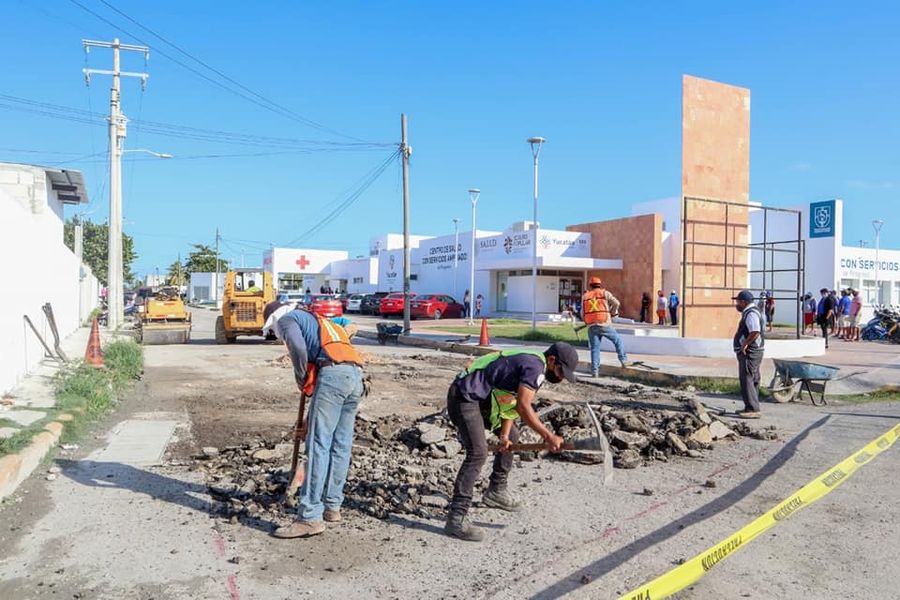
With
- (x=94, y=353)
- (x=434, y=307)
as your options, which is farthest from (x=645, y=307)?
(x=94, y=353)

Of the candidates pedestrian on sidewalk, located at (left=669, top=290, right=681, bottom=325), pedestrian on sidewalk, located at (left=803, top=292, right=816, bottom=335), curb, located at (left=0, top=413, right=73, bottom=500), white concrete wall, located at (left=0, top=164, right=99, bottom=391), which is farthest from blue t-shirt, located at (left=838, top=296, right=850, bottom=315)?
curb, located at (left=0, top=413, right=73, bottom=500)

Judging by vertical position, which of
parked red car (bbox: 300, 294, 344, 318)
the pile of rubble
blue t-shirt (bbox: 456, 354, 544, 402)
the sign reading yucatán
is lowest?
the pile of rubble

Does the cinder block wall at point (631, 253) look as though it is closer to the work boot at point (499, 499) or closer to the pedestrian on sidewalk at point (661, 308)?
the pedestrian on sidewalk at point (661, 308)

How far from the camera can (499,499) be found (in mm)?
5332

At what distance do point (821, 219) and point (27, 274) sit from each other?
A: 119 feet

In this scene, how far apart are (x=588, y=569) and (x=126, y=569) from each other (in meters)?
2.73

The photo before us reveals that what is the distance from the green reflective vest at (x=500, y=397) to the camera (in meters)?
4.83

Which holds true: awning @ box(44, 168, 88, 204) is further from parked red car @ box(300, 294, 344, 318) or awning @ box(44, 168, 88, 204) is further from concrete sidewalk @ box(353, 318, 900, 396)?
parked red car @ box(300, 294, 344, 318)

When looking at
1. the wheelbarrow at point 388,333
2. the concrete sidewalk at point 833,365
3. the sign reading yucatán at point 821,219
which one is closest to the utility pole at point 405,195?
the wheelbarrow at point 388,333

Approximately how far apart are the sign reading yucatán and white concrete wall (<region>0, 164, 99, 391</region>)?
112ft

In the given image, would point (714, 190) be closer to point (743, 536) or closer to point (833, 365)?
point (833, 365)

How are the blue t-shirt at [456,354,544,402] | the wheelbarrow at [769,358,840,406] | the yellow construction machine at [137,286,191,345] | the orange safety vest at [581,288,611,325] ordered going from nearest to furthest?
the blue t-shirt at [456,354,544,402]
the wheelbarrow at [769,358,840,406]
the orange safety vest at [581,288,611,325]
the yellow construction machine at [137,286,191,345]

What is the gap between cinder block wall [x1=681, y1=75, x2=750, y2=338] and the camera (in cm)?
1841

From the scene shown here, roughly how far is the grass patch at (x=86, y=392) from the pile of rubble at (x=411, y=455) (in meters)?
1.75
